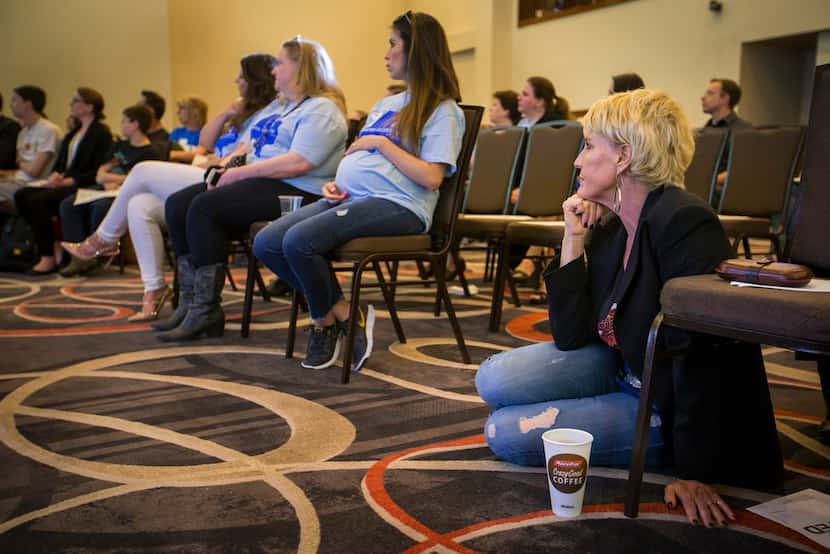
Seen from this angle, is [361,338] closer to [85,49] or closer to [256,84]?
[256,84]

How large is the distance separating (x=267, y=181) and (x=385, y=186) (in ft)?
1.99

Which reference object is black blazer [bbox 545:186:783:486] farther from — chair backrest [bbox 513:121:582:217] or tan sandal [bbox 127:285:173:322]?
tan sandal [bbox 127:285:173:322]

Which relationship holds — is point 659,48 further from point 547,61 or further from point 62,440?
point 62,440

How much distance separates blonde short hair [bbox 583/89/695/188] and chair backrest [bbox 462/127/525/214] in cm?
226

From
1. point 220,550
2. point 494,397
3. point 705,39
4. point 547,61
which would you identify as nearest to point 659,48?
point 705,39

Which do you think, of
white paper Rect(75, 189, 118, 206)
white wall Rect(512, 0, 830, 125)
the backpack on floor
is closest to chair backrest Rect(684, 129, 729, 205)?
white paper Rect(75, 189, 118, 206)

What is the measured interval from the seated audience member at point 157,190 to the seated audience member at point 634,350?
193 centimetres

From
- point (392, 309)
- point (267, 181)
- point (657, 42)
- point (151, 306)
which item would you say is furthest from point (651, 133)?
point (657, 42)

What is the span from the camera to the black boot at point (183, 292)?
3.04 meters

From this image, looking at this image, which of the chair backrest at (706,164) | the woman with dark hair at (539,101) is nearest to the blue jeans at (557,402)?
the chair backrest at (706,164)

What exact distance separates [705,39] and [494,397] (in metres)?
7.19

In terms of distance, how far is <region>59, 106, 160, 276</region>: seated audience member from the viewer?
4.99 meters

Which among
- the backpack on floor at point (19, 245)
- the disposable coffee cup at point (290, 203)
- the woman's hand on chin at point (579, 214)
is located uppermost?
the woman's hand on chin at point (579, 214)

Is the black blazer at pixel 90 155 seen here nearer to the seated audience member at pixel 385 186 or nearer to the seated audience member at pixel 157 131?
the seated audience member at pixel 157 131
